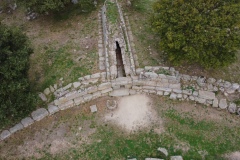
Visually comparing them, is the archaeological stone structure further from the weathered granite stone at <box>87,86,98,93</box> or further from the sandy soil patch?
the sandy soil patch

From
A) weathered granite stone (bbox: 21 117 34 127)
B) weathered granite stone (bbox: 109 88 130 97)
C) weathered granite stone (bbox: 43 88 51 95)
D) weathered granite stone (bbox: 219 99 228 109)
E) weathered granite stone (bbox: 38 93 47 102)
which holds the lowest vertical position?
weathered granite stone (bbox: 219 99 228 109)

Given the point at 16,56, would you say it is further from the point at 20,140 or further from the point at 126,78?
the point at 126,78

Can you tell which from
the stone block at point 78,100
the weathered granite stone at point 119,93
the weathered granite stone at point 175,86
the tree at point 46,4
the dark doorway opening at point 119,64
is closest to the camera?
the stone block at point 78,100

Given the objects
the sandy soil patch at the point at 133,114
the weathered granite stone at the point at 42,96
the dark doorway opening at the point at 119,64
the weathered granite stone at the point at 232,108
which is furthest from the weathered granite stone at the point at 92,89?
the weathered granite stone at the point at 232,108

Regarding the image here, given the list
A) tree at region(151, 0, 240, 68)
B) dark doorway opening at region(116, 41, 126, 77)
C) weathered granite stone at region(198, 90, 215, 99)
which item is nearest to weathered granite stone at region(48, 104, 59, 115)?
dark doorway opening at region(116, 41, 126, 77)

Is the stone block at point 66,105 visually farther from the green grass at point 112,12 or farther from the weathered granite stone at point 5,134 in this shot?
the green grass at point 112,12

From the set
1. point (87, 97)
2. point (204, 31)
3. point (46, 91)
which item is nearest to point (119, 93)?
point (87, 97)
